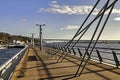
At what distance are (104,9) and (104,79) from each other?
3.00 m

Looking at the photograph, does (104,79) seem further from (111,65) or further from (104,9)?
(111,65)

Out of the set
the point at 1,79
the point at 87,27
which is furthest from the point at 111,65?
the point at 1,79

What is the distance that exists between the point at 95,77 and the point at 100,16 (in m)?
2.76

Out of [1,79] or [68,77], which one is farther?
[68,77]

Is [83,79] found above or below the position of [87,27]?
below

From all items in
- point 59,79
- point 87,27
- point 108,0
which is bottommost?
point 59,79

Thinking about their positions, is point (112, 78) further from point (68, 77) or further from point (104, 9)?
point (104, 9)

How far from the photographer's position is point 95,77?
48.6 ft

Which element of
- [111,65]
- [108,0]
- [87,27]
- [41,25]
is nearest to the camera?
[108,0]

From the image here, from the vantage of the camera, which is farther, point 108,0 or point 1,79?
point 108,0

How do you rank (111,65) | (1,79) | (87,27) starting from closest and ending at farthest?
(1,79) < (87,27) < (111,65)

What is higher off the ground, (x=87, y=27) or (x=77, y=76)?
(x=87, y=27)

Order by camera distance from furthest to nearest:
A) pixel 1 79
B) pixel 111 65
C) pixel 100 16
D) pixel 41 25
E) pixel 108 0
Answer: pixel 41 25
pixel 111 65
pixel 100 16
pixel 108 0
pixel 1 79

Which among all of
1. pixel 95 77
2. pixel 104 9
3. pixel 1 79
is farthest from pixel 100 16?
pixel 1 79
